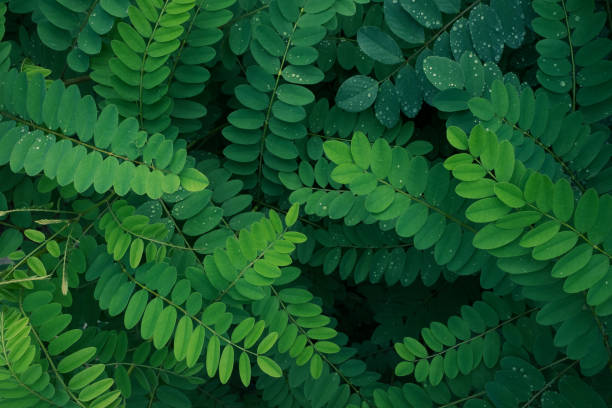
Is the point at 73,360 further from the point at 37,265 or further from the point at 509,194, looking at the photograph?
the point at 509,194

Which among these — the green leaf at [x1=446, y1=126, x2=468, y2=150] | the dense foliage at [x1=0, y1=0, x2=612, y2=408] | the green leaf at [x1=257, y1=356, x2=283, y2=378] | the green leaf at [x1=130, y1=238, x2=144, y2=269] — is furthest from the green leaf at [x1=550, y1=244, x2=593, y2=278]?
the green leaf at [x1=130, y1=238, x2=144, y2=269]

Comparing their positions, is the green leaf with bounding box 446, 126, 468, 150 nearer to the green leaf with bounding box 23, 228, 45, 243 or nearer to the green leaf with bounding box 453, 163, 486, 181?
the green leaf with bounding box 453, 163, 486, 181

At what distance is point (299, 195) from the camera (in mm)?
1248

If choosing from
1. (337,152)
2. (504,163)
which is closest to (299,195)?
(337,152)

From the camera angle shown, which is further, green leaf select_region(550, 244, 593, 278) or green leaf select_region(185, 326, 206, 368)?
green leaf select_region(185, 326, 206, 368)

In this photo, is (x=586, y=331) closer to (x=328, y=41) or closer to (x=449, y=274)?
(x=449, y=274)

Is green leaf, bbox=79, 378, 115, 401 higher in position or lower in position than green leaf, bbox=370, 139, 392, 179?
lower

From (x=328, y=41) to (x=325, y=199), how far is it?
417 mm

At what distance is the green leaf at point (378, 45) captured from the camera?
124 centimetres

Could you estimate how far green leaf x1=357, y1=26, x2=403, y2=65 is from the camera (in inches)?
48.9

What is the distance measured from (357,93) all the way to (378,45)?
12cm

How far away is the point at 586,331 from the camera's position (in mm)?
1017

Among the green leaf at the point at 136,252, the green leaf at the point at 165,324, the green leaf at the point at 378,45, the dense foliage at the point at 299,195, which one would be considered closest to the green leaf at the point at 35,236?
the dense foliage at the point at 299,195

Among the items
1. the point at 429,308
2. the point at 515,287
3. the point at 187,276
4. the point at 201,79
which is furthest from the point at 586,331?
the point at 201,79
